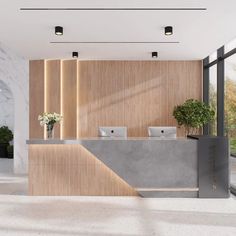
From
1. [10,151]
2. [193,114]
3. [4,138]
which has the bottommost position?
[10,151]

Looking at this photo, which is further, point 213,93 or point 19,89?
point 19,89

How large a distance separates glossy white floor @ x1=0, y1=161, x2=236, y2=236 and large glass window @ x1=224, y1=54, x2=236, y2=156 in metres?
1.18

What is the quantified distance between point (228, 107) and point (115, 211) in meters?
3.18

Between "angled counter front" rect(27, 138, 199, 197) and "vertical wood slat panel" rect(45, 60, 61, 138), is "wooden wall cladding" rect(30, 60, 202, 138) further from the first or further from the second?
"angled counter front" rect(27, 138, 199, 197)

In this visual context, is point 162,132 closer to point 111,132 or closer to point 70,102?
point 111,132

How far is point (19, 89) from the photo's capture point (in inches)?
307

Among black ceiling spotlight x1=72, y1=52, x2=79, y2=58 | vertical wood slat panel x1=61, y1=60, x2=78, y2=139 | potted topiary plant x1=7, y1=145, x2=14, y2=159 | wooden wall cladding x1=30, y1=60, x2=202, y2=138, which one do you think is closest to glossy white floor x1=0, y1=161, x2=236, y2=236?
vertical wood slat panel x1=61, y1=60, x2=78, y2=139

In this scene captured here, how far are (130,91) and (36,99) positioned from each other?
229 centimetres

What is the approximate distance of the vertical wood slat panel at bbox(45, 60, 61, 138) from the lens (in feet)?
25.5

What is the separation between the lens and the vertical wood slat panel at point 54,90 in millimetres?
7781

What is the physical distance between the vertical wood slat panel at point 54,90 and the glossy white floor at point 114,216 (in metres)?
2.72

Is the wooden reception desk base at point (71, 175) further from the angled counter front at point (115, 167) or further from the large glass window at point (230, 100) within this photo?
the large glass window at point (230, 100)

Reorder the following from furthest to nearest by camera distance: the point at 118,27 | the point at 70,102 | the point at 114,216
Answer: the point at 70,102 < the point at 118,27 < the point at 114,216

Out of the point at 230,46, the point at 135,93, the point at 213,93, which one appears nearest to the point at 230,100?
the point at 230,46
